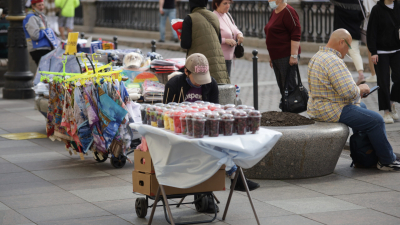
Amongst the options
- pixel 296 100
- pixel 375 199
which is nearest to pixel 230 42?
pixel 296 100

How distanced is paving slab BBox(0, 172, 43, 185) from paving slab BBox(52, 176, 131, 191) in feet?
0.98

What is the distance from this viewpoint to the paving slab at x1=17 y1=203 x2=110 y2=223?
16.7 feet

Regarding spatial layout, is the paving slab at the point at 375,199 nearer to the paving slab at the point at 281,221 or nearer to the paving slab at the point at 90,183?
the paving slab at the point at 281,221

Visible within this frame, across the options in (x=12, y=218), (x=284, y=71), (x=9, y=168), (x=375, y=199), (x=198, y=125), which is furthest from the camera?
(x=284, y=71)

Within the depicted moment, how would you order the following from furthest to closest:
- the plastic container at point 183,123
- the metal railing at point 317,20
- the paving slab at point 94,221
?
the metal railing at point 317,20 → the paving slab at point 94,221 → the plastic container at point 183,123

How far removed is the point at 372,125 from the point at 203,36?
2.45 metres

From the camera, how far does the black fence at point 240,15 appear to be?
1712 cm

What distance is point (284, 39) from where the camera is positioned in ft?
26.6

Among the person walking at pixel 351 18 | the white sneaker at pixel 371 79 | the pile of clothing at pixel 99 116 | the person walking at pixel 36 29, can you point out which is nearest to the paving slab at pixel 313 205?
the pile of clothing at pixel 99 116

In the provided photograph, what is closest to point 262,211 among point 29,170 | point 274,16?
point 29,170

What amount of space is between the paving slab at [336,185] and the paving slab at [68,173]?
2143mm

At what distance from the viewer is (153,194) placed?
488 centimetres

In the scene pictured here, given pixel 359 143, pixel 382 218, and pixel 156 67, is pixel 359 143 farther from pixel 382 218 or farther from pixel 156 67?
pixel 156 67

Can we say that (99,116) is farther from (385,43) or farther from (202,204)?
(385,43)
